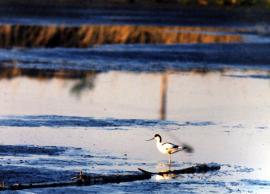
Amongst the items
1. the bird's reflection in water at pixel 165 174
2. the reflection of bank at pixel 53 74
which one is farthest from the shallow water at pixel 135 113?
the bird's reflection in water at pixel 165 174

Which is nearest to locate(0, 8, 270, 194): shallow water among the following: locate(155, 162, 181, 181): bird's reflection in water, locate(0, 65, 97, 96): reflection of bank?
locate(0, 65, 97, 96): reflection of bank

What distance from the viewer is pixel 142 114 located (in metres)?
20.8

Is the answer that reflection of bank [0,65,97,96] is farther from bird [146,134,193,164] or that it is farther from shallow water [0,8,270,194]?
bird [146,134,193,164]

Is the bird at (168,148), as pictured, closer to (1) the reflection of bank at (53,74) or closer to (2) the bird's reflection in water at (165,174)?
(2) the bird's reflection in water at (165,174)

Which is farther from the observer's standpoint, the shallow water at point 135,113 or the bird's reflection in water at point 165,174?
the shallow water at point 135,113

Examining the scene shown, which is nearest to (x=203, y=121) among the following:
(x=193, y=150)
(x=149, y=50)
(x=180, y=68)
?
(x=193, y=150)

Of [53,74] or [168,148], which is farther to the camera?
[53,74]

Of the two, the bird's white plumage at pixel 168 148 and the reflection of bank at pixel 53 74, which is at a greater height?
the reflection of bank at pixel 53 74

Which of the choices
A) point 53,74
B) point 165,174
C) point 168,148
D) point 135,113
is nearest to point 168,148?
point 168,148

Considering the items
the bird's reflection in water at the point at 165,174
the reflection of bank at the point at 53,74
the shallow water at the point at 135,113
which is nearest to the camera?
the bird's reflection in water at the point at 165,174

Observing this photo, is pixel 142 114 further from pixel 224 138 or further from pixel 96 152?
pixel 96 152

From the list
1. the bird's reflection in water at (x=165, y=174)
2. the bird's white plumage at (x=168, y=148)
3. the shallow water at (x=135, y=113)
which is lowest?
the bird's reflection in water at (x=165, y=174)

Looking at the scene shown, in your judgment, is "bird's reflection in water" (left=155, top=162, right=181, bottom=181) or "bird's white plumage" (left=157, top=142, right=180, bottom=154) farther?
"bird's white plumage" (left=157, top=142, right=180, bottom=154)

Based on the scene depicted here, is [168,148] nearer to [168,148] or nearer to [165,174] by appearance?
[168,148]
